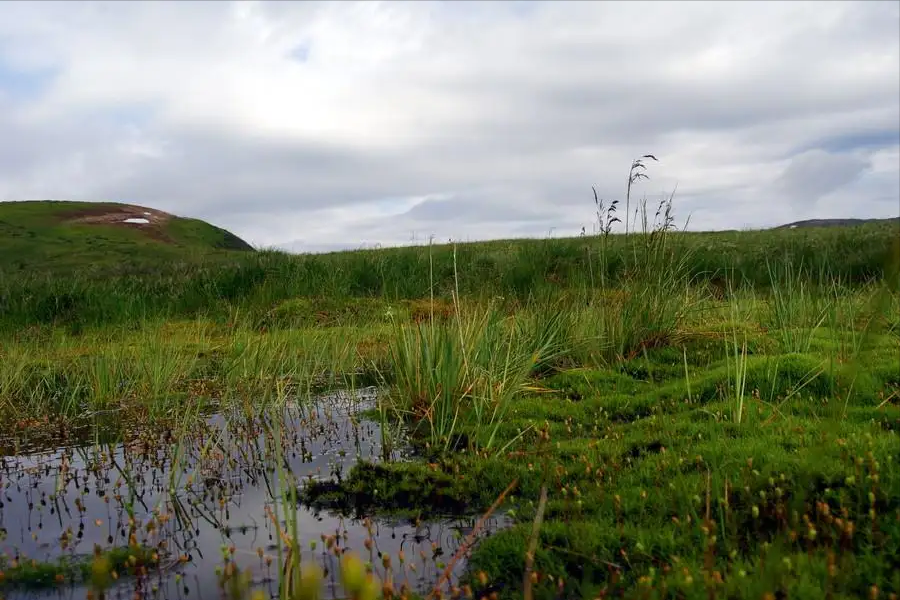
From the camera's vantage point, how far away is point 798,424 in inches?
186

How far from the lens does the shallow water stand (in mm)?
3545

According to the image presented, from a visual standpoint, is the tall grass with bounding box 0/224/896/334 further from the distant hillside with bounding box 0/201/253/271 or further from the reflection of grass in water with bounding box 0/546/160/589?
the distant hillside with bounding box 0/201/253/271

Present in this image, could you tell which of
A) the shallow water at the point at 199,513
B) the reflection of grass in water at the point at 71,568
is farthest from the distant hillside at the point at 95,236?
the reflection of grass in water at the point at 71,568

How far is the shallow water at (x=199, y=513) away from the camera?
354 cm

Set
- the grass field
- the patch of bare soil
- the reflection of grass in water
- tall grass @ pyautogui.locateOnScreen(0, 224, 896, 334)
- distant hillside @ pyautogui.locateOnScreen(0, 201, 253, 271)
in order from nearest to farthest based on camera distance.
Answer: the grass field < the reflection of grass in water < tall grass @ pyautogui.locateOnScreen(0, 224, 896, 334) < distant hillside @ pyautogui.locateOnScreen(0, 201, 253, 271) < the patch of bare soil

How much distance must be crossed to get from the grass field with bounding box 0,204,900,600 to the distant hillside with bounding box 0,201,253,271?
28781 millimetres

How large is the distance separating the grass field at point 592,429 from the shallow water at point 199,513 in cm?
11

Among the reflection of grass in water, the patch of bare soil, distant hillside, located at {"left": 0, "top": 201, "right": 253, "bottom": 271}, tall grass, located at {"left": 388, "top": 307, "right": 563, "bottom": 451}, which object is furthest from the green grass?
the patch of bare soil

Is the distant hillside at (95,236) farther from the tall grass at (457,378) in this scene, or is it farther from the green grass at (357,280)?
the tall grass at (457,378)

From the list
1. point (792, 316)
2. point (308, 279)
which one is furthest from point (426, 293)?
point (792, 316)

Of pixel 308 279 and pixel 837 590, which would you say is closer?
pixel 837 590

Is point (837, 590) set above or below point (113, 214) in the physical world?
below

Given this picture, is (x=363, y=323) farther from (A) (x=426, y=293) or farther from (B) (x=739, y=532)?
(B) (x=739, y=532)

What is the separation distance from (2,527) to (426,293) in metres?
12.0
